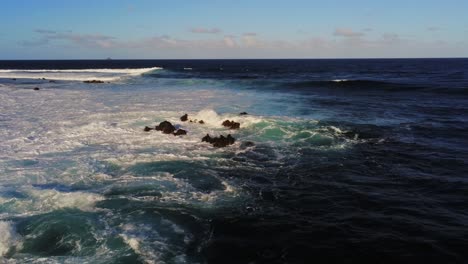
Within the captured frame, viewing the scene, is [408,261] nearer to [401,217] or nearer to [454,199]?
[401,217]

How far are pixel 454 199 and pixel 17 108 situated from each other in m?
31.1

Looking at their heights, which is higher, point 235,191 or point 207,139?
point 207,139

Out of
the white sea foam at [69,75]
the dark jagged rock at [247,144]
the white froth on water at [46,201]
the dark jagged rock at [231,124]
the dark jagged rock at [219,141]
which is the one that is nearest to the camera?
the white froth on water at [46,201]

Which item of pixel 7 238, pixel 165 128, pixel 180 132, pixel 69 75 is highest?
pixel 69 75

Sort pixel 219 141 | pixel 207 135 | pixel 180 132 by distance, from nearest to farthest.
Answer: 1. pixel 219 141
2. pixel 207 135
3. pixel 180 132

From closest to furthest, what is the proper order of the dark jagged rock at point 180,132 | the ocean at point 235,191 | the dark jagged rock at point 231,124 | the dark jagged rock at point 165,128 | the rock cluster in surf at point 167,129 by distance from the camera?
the ocean at point 235,191 → the dark jagged rock at point 180,132 → the rock cluster in surf at point 167,129 → the dark jagged rock at point 165,128 → the dark jagged rock at point 231,124

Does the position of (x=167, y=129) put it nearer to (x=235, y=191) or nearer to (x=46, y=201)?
(x=235, y=191)

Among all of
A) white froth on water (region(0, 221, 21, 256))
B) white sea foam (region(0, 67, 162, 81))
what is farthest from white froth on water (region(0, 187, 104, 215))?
white sea foam (region(0, 67, 162, 81))

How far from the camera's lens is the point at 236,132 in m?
22.4

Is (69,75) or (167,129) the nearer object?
(167,129)

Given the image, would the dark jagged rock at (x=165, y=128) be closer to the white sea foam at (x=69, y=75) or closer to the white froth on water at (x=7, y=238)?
the white froth on water at (x=7, y=238)

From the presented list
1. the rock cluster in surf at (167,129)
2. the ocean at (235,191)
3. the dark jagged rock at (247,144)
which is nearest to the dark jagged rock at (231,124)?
the ocean at (235,191)

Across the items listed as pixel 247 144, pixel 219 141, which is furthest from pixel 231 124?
pixel 219 141

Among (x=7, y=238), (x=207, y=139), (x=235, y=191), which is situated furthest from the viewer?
(x=207, y=139)
